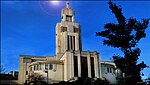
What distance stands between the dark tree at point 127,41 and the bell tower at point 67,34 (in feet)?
147

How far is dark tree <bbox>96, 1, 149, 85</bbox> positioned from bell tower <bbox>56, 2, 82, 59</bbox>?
44733 mm

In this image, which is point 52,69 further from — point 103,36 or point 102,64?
point 103,36

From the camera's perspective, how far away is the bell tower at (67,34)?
7944cm

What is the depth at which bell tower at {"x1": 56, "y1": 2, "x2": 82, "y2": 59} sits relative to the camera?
79.4 meters

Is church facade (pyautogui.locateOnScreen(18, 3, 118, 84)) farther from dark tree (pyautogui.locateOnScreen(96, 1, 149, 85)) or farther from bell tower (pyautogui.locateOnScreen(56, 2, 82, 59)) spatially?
dark tree (pyautogui.locateOnScreen(96, 1, 149, 85))

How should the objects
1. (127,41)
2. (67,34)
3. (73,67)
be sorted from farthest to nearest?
(67,34) → (73,67) → (127,41)

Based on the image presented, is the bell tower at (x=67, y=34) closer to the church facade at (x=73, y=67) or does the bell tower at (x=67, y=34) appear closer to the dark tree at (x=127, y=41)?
the church facade at (x=73, y=67)

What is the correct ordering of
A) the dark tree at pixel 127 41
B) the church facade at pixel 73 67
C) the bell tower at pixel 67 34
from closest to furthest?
the dark tree at pixel 127 41 → the church facade at pixel 73 67 → the bell tower at pixel 67 34

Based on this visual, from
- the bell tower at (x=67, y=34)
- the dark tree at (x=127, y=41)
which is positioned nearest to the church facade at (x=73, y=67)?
the bell tower at (x=67, y=34)

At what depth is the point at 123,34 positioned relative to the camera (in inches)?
1206

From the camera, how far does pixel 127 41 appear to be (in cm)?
3031

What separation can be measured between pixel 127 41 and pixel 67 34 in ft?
167

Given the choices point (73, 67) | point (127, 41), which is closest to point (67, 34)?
point (73, 67)

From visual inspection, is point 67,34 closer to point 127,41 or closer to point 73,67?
point 73,67
